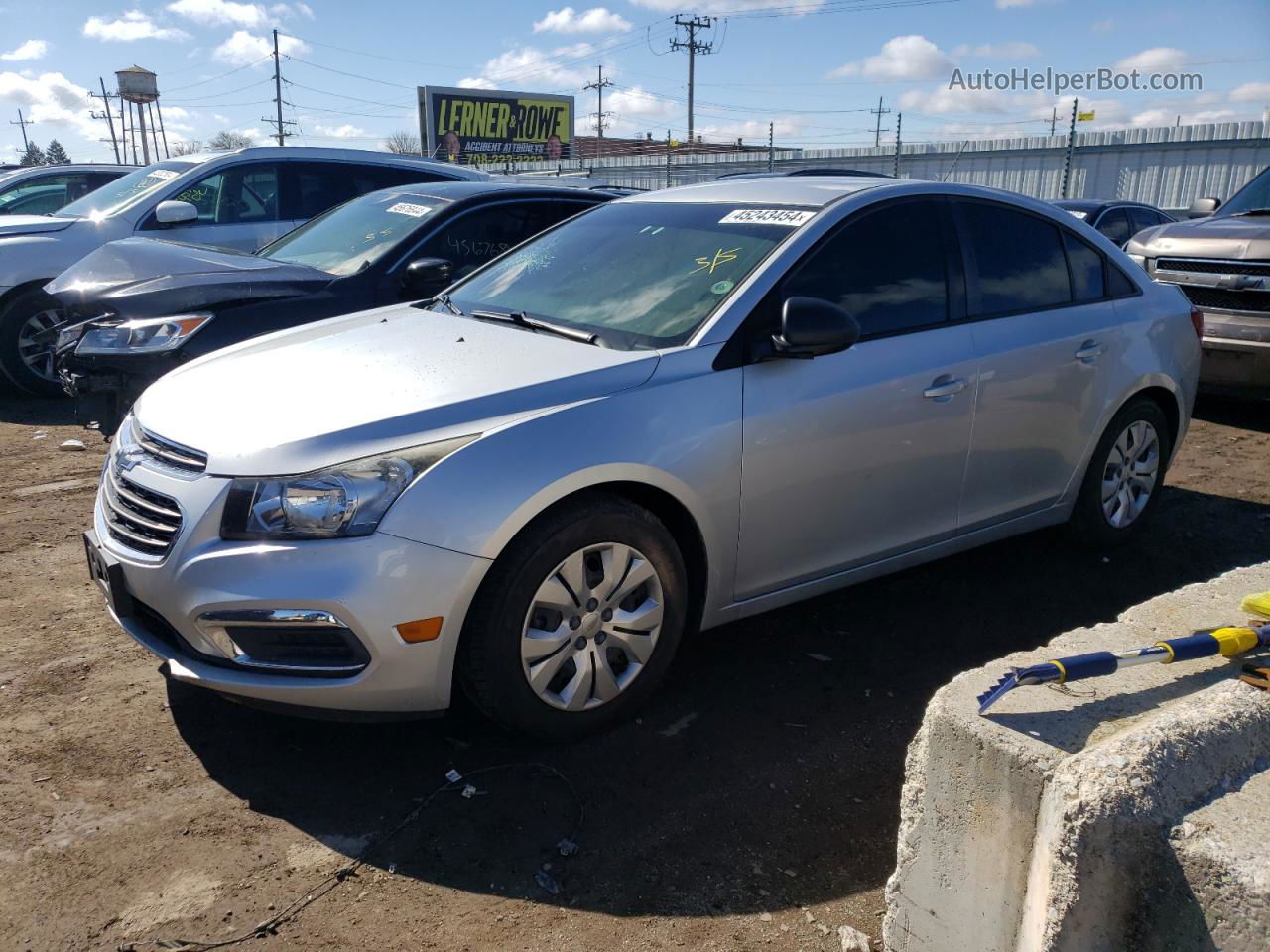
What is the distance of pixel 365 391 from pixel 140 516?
747mm

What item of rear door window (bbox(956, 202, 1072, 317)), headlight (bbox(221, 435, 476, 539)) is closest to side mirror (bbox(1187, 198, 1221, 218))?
rear door window (bbox(956, 202, 1072, 317))

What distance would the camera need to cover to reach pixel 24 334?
25.1 ft

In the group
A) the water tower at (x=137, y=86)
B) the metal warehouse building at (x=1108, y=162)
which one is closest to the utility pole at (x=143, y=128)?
the water tower at (x=137, y=86)

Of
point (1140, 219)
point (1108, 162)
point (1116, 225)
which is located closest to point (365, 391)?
point (1116, 225)

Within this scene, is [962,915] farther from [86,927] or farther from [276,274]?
[276,274]

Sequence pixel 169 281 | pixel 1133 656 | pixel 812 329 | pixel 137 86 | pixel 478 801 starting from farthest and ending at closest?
1. pixel 137 86
2. pixel 169 281
3. pixel 812 329
4. pixel 478 801
5. pixel 1133 656

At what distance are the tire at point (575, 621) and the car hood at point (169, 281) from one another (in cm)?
324

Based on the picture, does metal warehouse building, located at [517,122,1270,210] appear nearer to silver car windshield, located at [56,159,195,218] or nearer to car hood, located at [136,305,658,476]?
silver car windshield, located at [56,159,195,218]

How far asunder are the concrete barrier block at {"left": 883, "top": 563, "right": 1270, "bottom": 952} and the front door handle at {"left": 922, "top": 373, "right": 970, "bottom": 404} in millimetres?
1528

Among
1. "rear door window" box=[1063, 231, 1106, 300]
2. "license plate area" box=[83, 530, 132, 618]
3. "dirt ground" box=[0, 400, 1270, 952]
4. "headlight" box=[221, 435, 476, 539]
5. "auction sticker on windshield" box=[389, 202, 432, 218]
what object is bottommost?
"dirt ground" box=[0, 400, 1270, 952]

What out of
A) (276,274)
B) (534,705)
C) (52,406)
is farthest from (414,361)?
(52,406)

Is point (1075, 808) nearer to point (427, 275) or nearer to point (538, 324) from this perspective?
point (538, 324)

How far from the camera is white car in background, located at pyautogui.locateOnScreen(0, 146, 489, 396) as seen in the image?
24.7 ft

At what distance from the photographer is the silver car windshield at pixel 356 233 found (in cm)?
604
